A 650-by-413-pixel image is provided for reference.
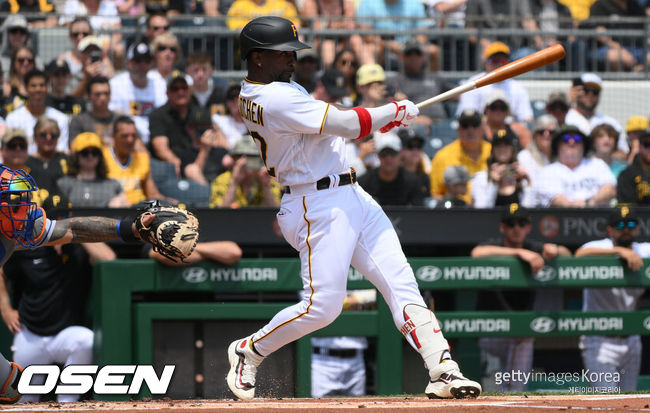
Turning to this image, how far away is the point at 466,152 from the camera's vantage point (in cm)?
870

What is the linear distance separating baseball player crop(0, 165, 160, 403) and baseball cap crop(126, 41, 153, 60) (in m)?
4.54

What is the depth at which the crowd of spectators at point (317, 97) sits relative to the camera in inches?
316

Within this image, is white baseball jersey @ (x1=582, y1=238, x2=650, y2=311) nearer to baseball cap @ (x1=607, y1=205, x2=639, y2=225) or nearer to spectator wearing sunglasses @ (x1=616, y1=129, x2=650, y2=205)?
baseball cap @ (x1=607, y1=205, x2=639, y2=225)

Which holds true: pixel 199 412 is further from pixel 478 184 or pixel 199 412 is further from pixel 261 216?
pixel 478 184

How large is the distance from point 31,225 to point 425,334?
1.88 meters

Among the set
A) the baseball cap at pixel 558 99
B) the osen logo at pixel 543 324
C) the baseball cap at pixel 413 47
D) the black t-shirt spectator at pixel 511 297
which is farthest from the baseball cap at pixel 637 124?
the osen logo at pixel 543 324

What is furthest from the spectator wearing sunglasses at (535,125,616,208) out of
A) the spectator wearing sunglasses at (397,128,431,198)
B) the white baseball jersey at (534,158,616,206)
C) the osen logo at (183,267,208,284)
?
the osen logo at (183,267,208,284)

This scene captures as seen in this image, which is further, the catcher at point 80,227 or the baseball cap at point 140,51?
the baseball cap at point 140,51

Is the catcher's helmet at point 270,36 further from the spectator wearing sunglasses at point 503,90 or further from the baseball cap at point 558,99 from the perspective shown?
the baseball cap at point 558,99

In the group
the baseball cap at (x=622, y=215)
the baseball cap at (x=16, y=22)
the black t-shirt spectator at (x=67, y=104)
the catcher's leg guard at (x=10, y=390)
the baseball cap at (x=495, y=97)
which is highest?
the baseball cap at (x=16, y=22)

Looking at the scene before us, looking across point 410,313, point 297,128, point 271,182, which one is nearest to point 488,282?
point 271,182

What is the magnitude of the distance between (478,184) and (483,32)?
291 centimetres

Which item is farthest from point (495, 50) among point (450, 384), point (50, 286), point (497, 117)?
point (450, 384)

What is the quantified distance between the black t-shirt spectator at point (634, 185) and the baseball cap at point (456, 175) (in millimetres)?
1249
